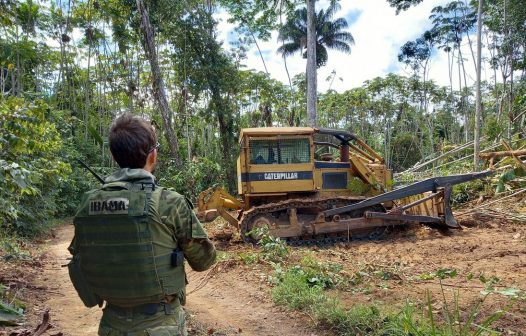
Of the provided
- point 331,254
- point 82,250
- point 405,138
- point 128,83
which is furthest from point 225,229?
point 405,138

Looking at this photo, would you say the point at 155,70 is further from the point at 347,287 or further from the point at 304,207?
the point at 347,287

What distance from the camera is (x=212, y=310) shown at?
5.11 meters

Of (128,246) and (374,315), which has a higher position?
(128,246)

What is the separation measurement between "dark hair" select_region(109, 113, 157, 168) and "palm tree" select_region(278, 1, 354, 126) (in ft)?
96.0

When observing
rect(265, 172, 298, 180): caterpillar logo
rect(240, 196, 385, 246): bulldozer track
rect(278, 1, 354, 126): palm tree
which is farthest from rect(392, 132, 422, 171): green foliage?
rect(265, 172, 298, 180): caterpillar logo

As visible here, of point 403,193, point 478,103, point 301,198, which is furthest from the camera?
point 478,103

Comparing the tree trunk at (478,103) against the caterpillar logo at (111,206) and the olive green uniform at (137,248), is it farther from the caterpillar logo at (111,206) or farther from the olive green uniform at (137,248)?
the caterpillar logo at (111,206)

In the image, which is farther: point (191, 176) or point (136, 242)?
point (191, 176)

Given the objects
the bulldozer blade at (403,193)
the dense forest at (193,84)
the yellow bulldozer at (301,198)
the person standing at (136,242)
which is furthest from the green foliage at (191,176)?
the person standing at (136,242)

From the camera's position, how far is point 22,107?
4.45 metres

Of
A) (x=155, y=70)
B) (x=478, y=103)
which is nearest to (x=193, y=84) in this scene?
(x=155, y=70)

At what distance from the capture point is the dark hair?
6.41 ft

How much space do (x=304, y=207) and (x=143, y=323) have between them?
7.32m

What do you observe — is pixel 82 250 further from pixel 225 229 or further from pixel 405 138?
pixel 405 138
